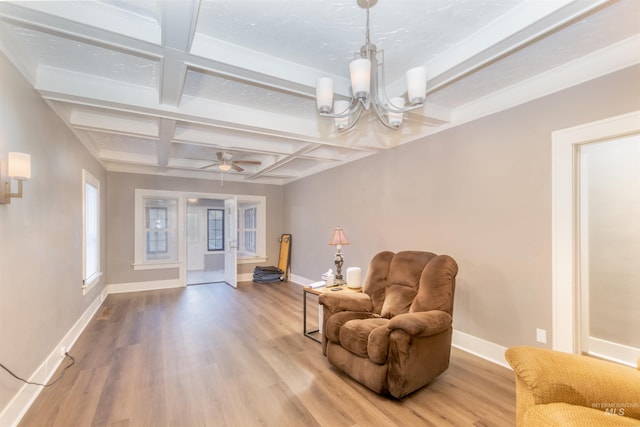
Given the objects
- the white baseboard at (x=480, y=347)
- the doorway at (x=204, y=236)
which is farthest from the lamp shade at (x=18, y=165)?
the doorway at (x=204, y=236)

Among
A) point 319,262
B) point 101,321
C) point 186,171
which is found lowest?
point 101,321

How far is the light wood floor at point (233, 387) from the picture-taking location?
2096 millimetres

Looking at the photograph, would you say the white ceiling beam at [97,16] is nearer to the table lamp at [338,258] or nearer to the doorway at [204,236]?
the table lamp at [338,258]

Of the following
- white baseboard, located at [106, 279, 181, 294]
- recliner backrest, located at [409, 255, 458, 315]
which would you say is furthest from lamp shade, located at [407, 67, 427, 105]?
white baseboard, located at [106, 279, 181, 294]

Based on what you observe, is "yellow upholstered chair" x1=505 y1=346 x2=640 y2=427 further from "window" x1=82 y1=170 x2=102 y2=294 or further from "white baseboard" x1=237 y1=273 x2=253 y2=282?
"white baseboard" x1=237 y1=273 x2=253 y2=282

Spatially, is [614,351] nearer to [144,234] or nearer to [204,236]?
[144,234]

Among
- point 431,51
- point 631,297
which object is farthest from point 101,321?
point 631,297

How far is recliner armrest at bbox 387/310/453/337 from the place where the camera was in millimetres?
2195

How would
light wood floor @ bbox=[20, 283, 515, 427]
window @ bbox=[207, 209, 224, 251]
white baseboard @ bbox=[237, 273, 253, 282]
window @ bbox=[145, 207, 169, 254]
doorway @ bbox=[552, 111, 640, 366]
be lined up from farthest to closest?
window @ bbox=[207, 209, 224, 251]
white baseboard @ bbox=[237, 273, 253, 282]
window @ bbox=[145, 207, 169, 254]
doorway @ bbox=[552, 111, 640, 366]
light wood floor @ bbox=[20, 283, 515, 427]

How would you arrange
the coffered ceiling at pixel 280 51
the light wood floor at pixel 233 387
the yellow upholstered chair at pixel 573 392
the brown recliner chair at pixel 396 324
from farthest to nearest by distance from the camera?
the brown recliner chair at pixel 396 324
the light wood floor at pixel 233 387
the coffered ceiling at pixel 280 51
the yellow upholstered chair at pixel 573 392

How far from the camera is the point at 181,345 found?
335cm

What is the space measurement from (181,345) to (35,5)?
10.3 feet

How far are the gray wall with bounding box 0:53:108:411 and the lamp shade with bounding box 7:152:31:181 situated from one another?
0.12 meters

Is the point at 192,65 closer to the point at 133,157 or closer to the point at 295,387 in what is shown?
the point at 295,387
